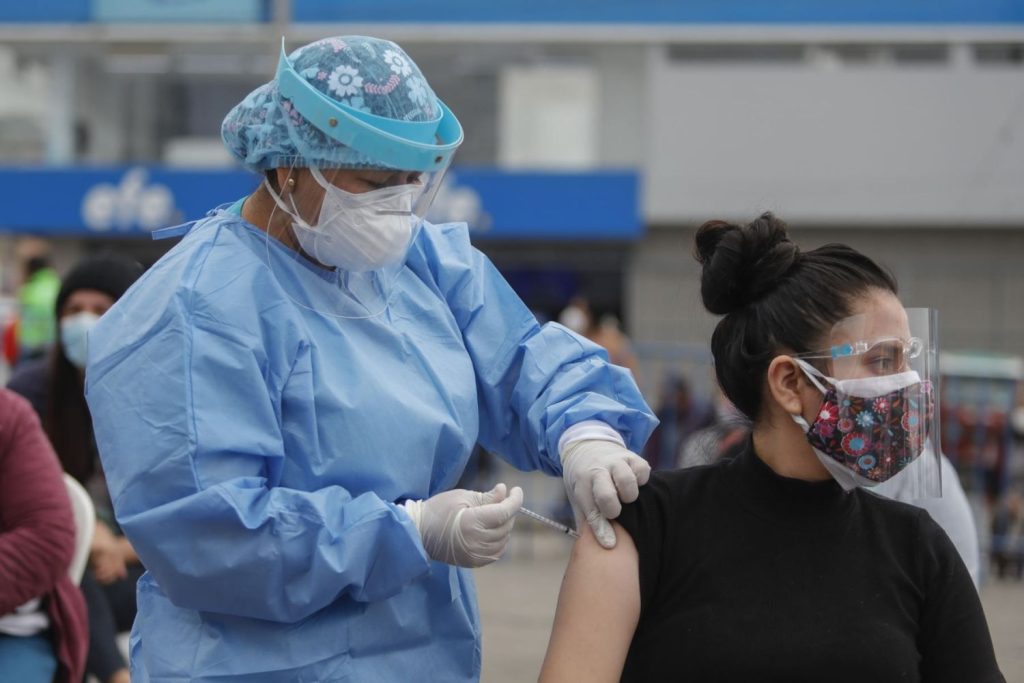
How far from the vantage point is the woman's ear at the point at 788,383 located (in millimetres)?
2297

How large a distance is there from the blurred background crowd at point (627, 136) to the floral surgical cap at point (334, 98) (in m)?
10.3

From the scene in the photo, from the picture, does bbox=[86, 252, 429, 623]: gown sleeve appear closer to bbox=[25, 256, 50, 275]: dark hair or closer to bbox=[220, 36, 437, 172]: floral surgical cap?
bbox=[220, 36, 437, 172]: floral surgical cap

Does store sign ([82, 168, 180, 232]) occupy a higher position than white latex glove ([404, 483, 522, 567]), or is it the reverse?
white latex glove ([404, 483, 522, 567])

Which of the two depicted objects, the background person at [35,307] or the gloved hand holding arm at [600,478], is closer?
the gloved hand holding arm at [600,478]

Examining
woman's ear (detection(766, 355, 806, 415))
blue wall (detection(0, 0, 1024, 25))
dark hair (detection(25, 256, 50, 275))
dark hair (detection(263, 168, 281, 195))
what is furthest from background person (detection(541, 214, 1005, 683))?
blue wall (detection(0, 0, 1024, 25))

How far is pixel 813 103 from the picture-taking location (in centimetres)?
1825

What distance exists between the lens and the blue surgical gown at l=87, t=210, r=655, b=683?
2.12 meters

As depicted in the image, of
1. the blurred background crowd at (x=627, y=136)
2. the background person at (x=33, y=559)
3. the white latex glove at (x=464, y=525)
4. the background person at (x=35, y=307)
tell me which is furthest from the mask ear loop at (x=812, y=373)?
the blurred background crowd at (x=627, y=136)

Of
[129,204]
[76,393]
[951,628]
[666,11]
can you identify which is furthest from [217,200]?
[951,628]

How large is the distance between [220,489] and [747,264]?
2.96ft

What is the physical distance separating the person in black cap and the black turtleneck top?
2.37 meters

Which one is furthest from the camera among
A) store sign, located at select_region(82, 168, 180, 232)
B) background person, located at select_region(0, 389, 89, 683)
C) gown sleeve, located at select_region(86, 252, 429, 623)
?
store sign, located at select_region(82, 168, 180, 232)

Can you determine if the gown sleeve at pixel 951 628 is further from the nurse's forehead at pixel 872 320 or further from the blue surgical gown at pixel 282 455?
the blue surgical gown at pixel 282 455

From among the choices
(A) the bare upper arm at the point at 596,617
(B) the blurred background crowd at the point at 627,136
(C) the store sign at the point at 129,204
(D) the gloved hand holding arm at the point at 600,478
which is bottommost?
(C) the store sign at the point at 129,204
